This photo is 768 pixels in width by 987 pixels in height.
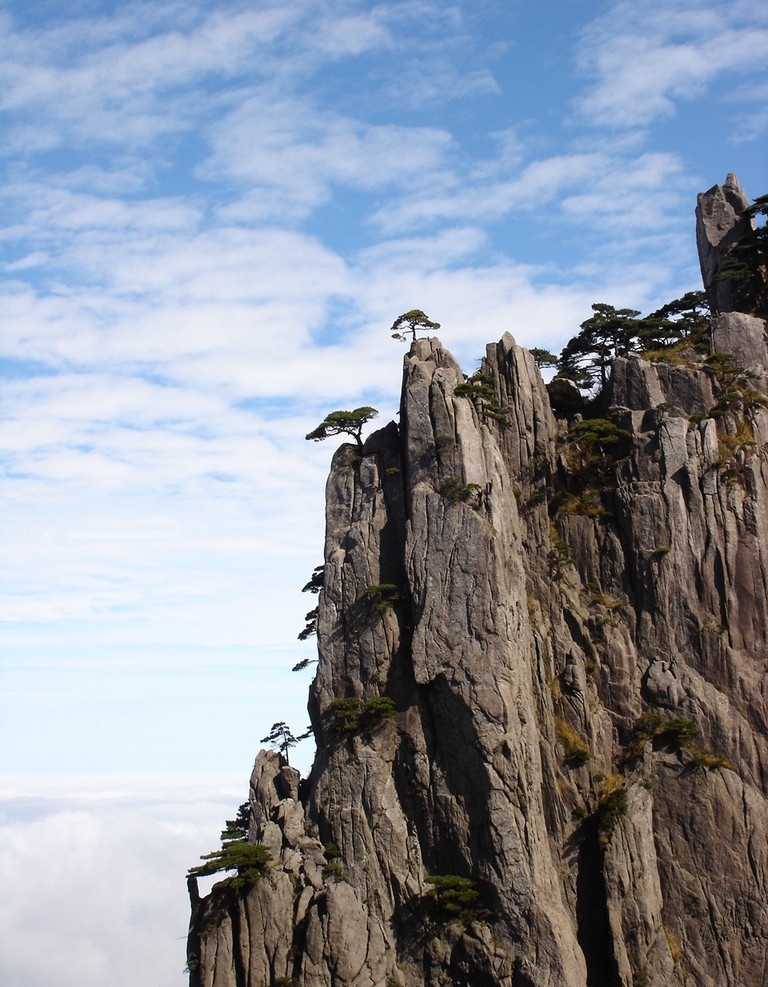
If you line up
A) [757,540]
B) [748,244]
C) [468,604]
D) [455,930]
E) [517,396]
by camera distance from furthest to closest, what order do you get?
[748,244]
[517,396]
[757,540]
[468,604]
[455,930]

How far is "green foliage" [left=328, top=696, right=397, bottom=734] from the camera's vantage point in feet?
206

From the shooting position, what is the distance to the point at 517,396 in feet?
241

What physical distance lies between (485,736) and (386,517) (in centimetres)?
1643

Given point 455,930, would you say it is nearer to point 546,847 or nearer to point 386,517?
point 546,847

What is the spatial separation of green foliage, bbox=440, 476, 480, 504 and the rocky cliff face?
225mm

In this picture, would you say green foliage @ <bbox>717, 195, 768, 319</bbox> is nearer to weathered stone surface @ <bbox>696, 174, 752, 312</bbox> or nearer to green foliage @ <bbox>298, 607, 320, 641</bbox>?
weathered stone surface @ <bbox>696, 174, 752, 312</bbox>

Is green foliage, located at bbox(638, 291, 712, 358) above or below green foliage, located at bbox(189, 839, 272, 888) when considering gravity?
above

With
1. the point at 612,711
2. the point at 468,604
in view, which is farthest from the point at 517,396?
the point at 612,711

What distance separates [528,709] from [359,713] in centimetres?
1019

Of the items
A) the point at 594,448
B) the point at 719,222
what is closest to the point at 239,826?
the point at 594,448

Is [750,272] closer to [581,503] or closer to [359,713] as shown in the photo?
[581,503]

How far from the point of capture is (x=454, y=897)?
5731 cm

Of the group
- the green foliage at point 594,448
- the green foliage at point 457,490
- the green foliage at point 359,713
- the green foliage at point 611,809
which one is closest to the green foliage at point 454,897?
the green foliage at point 611,809

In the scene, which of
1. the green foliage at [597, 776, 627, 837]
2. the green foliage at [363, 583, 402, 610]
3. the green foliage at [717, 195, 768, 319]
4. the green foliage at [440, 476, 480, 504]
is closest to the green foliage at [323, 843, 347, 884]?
the green foliage at [363, 583, 402, 610]
